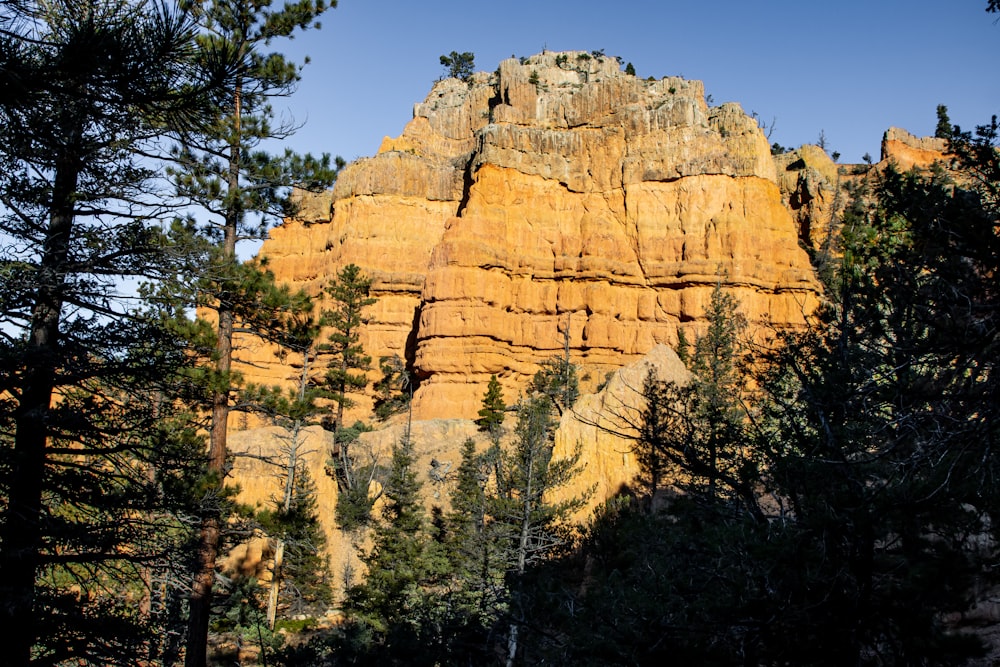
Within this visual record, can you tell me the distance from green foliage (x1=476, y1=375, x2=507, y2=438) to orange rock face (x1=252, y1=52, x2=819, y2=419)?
118 inches

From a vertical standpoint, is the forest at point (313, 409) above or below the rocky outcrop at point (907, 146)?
below

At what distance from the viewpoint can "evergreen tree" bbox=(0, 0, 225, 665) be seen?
23.3 feet

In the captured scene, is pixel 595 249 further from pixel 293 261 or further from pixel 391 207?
pixel 293 261

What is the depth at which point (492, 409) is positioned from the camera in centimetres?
4416

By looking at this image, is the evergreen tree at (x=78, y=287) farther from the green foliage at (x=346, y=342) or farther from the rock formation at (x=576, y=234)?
the rock formation at (x=576, y=234)

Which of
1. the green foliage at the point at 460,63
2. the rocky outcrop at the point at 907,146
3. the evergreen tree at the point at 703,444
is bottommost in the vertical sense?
the evergreen tree at the point at 703,444

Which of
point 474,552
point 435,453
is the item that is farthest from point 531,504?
point 435,453

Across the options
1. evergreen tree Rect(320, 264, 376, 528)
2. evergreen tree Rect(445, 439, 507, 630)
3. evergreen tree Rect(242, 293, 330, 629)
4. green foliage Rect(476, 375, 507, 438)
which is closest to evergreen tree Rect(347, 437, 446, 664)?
evergreen tree Rect(445, 439, 507, 630)

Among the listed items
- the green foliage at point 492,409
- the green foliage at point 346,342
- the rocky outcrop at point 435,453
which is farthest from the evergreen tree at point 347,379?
the green foliage at point 492,409

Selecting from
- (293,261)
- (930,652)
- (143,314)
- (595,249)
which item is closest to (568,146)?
(595,249)

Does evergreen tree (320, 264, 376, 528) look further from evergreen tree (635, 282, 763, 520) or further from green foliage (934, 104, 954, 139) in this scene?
green foliage (934, 104, 954, 139)

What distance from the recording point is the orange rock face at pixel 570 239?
5112 cm

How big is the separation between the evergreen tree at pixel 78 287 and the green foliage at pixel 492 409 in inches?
1261

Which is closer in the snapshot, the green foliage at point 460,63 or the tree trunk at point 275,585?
the tree trunk at point 275,585
